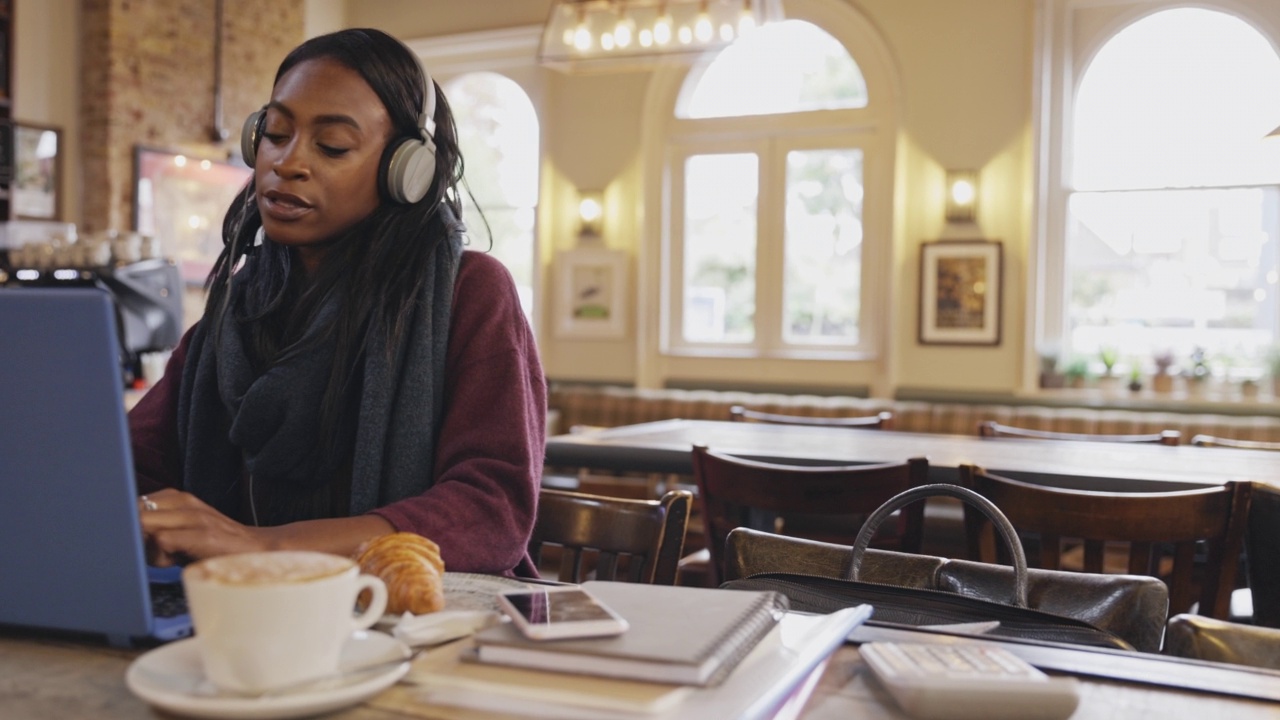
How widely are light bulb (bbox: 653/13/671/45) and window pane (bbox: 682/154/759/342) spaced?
310 cm

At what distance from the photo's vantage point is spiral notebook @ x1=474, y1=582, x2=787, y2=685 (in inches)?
26.9

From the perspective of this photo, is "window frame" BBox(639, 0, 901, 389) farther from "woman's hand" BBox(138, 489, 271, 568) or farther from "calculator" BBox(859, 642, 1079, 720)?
"calculator" BBox(859, 642, 1079, 720)

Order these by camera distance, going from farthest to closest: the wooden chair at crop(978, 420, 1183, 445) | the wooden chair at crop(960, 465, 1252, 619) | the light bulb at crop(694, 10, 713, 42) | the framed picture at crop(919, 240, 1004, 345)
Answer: the framed picture at crop(919, 240, 1004, 345) < the light bulb at crop(694, 10, 713, 42) < the wooden chair at crop(978, 420, 1183, 445) < the wooden chair at crop(960, 465, 1252, 619)

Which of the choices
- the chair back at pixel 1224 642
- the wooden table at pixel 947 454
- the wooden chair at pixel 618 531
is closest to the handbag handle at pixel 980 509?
the chair back at pixel 1224 642

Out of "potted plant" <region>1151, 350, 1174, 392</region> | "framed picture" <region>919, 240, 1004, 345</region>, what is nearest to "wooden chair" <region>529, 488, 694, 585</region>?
"framed picture" <region>919, 240, 1004, 345</region>

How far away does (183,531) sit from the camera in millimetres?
975

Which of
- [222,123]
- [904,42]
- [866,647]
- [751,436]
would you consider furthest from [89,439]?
[222,123]

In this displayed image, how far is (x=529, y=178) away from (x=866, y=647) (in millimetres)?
7390

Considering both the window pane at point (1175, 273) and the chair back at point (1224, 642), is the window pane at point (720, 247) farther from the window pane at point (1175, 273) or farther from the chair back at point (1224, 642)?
the chair back at point (1224, 642)

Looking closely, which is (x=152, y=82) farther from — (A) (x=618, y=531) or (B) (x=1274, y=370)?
(B) (x=1274, y=370)

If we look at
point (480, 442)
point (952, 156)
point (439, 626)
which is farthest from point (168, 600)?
point (952, 156)

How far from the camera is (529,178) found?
7977 mm

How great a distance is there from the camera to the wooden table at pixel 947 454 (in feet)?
8.13

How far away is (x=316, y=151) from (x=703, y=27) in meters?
3.12
